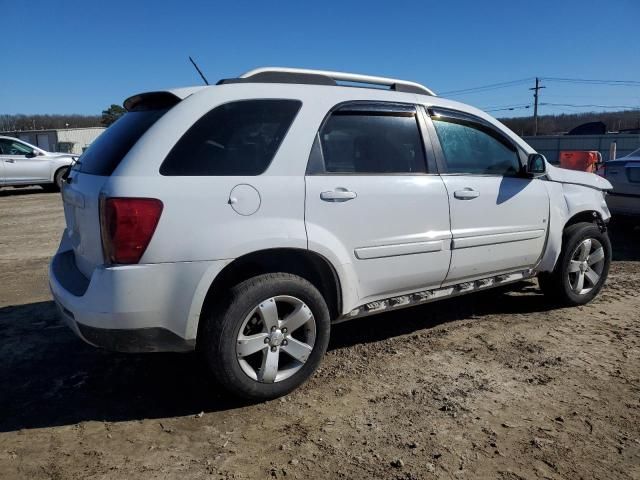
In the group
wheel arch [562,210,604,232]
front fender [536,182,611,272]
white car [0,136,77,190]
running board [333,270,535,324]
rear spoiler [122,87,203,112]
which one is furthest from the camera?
white car [0,136,77,190]

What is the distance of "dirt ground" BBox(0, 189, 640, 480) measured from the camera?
2525 mm

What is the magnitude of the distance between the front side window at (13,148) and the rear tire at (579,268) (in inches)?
589

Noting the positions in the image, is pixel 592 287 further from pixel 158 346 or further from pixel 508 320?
pixel 158 346

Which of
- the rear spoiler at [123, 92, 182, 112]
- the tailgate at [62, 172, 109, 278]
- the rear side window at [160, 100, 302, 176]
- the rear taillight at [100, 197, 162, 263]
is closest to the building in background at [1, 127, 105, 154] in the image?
the rear spoiler at [123, 92, 182, 112]

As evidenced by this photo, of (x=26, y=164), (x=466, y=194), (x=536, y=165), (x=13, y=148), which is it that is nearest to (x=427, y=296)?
(x=466, y=194)

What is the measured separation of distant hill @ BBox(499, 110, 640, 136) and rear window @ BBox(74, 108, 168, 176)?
68.7m

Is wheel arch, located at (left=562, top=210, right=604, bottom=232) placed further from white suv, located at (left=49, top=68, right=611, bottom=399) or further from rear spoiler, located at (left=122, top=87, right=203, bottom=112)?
rear spoiler, located at (left=122, top=87, right=203, bottom=112)

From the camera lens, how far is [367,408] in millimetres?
3031

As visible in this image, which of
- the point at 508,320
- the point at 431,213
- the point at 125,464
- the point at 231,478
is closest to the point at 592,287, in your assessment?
the point at 508,320

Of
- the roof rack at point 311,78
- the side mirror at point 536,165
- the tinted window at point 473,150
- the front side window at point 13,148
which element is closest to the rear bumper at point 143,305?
the roof rack at point 311,78

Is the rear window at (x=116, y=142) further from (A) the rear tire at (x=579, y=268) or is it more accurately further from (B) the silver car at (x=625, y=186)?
(B) the silver car at (x=625, y=186)

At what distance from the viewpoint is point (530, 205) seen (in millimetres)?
4273

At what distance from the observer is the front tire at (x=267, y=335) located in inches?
112

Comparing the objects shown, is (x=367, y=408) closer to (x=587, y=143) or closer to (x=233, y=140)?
(x=233, y=140)
